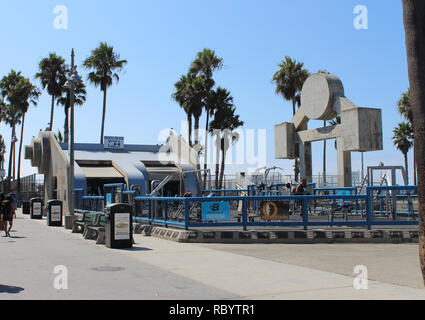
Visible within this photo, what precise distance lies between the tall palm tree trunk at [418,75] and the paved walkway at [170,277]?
1.88 metres

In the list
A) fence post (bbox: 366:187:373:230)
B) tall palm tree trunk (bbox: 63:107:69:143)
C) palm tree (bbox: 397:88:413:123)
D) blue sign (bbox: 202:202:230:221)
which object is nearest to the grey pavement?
blue sign (bbox: 202:202:230:221)

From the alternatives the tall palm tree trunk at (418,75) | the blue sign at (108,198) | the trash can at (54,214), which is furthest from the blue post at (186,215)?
the trash can at (54,214)

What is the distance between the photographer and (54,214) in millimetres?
23672

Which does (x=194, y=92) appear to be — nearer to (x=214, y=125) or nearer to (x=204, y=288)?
(x=214, y=125)

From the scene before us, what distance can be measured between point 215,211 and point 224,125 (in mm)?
31705

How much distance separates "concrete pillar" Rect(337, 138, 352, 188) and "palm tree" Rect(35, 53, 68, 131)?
1474 inches

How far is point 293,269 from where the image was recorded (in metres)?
9.59

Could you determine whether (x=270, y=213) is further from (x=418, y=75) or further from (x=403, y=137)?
(x=403, y=137)

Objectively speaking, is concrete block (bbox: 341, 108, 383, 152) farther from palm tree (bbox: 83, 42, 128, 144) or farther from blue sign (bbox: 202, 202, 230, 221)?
palm tree (bbox: 83, 42, 128, 144)

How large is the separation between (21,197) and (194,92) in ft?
84.2

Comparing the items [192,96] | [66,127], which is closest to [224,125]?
[192,96]

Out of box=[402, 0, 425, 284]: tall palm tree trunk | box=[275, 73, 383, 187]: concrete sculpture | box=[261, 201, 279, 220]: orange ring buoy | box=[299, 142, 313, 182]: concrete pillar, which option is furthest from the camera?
box=[299, 142, 313, 182]: concrete pillar

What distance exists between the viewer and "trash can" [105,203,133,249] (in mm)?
13547
